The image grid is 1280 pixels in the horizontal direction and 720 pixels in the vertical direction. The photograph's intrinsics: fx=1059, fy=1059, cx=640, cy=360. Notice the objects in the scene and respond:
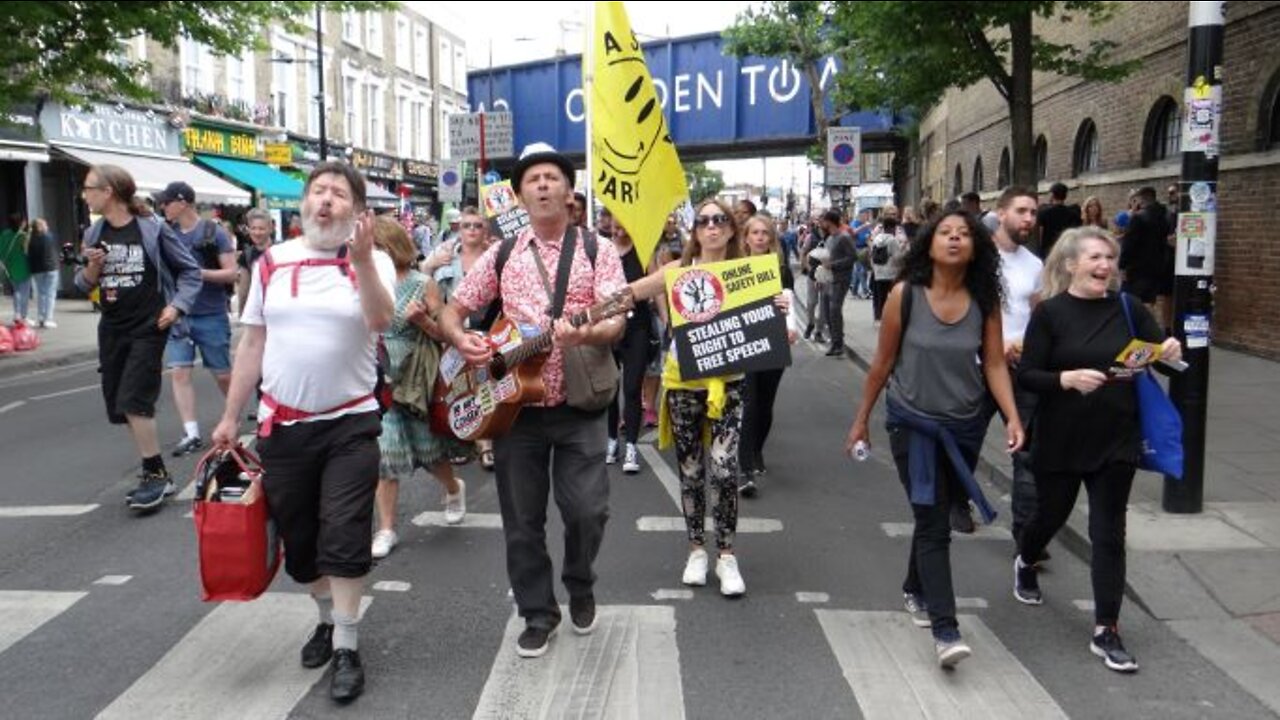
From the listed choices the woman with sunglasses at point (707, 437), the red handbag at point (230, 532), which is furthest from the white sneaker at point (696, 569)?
the red handbag at point (230, 532)

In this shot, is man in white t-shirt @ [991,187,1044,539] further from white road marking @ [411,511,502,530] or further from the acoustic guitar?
white road marking @ [411,511,502,530]

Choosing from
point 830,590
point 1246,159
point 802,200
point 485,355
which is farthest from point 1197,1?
point 802,200

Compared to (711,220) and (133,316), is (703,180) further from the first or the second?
(711,220)

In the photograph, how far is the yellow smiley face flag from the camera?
5645 mm

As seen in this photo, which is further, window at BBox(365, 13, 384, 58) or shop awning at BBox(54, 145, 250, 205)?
window at BBox(365, 13, 384, 58)

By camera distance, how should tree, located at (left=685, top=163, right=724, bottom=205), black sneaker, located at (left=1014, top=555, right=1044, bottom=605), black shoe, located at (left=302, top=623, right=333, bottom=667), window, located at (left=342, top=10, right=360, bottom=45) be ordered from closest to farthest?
black shoe, located at (left=302, top=623, right=333, bottom=667), black sneaker, located at (left=1014, top=555, right=1044, bottom=605), window, located at (left=342, top=10, right=360, bottom=45), tree, located at (left=685, top=163, right=724, bottom=205)

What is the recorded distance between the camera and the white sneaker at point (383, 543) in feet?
17.5

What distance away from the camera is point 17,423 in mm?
9047

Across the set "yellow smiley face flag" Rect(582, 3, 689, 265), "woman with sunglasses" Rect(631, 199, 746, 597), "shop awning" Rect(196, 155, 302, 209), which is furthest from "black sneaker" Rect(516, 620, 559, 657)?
"shop awning" Rect(196, 155, 302, 209)

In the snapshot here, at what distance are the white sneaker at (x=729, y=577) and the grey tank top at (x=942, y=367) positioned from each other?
1.17 m

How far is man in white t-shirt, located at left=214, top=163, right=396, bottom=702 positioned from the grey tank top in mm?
1985

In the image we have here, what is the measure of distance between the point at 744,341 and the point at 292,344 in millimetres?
2022

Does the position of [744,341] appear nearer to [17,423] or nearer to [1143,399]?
[1143,399]

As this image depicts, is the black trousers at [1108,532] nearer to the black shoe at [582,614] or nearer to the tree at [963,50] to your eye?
the black shoe at [582,614]
